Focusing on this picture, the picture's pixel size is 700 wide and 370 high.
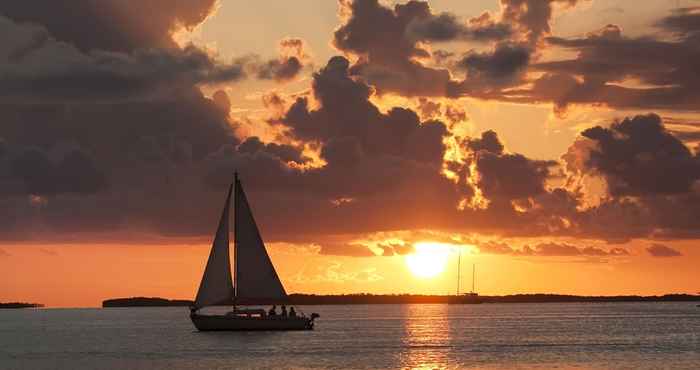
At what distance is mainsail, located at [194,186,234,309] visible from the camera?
140250 millimetres

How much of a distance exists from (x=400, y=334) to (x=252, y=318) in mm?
47464

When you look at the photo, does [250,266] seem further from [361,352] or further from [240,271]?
[361,352]

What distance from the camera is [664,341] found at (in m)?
162

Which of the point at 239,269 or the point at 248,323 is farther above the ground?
the point at 239,269

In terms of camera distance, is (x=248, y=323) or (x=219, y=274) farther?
(x=248, y=323)

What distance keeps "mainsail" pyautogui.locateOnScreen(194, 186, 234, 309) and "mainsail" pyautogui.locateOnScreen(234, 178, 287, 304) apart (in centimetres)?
117

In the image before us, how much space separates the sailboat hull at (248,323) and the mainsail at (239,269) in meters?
3.34

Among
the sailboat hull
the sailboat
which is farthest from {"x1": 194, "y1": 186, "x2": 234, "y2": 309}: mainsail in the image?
the sailboat hull

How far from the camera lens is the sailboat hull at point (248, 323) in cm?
14412

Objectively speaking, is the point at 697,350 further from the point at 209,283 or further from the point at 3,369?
the point at 3,369

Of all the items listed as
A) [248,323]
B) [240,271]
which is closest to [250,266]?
[240,271]

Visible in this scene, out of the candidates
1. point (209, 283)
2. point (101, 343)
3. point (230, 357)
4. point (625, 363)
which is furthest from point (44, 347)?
point (625, 363)

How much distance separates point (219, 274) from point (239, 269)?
2.34 m

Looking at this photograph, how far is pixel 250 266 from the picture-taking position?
141m
